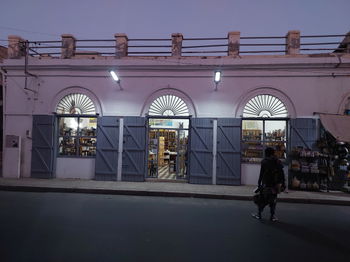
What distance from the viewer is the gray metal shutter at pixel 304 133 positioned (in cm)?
970

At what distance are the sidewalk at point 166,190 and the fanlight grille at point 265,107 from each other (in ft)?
10.6

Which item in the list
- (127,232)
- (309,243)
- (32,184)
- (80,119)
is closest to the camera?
(309,243)

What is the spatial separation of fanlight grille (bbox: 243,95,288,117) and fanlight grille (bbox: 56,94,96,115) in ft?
23.5

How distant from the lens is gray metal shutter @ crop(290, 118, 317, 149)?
31.8 ft

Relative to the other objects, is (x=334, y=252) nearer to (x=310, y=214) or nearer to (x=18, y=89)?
(x=310, y=214)

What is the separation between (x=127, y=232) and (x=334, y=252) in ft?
12.7

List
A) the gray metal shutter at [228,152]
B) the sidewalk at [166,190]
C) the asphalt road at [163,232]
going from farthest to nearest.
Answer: the gray metal shutter at [228,152]
the sidewalk at [166,190]
the asphalt road at [163,232]

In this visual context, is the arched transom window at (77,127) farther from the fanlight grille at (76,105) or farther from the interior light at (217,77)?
the interior light at (217,77)

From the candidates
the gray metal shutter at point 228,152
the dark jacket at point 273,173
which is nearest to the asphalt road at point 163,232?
the dark jacket at point 273,173

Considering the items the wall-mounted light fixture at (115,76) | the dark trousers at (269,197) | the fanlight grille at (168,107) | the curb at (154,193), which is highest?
the wall-mounted light fixture at (115,76)

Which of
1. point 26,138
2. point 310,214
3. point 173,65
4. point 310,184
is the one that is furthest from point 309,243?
point 26,138

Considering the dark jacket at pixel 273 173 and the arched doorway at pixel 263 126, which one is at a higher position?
the arched doorway at pixel 263 126

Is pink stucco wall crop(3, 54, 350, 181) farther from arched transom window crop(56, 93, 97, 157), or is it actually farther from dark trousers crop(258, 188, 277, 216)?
dark trousers crop(258, 188, 277, 216)

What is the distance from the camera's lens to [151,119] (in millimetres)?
10891
